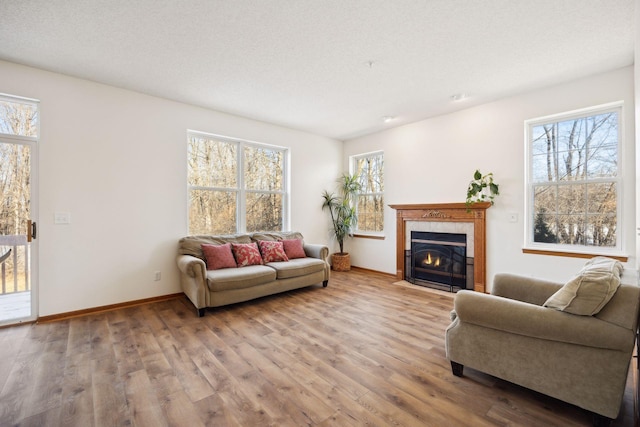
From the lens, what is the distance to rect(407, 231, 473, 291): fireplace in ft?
13.6

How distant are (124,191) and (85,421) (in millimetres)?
2667

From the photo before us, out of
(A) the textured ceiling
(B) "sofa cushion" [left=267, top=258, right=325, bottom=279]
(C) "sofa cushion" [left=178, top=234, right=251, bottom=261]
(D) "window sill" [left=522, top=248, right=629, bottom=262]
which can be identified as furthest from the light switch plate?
(D) "window sill" [left=522, top=248, right=629, bottom=262]

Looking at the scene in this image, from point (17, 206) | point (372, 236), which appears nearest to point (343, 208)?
point (372, 236)

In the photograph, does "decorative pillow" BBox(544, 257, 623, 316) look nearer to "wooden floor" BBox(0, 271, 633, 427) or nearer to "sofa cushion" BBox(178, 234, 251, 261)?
"wooden floor" BBox(0, 271, 633, 427)

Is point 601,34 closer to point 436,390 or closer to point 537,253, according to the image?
point 537,253

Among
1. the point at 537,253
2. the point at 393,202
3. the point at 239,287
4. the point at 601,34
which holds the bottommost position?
the point at 239,287

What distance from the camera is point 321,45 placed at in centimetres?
258

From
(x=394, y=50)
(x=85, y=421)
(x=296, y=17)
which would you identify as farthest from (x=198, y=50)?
(x=85, y=421)

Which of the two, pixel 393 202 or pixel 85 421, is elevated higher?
pixel 393 202

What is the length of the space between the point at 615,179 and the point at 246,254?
179 inches

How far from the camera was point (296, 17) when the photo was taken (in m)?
2.23

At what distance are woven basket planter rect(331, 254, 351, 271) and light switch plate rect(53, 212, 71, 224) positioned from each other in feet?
13.3

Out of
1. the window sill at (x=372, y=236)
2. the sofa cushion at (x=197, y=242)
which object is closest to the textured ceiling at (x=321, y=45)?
the sofa cushion at (x=197, y=242)

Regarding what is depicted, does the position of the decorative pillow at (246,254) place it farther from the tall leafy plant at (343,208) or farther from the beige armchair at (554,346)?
Answer: the beige armchair at (554,346)
